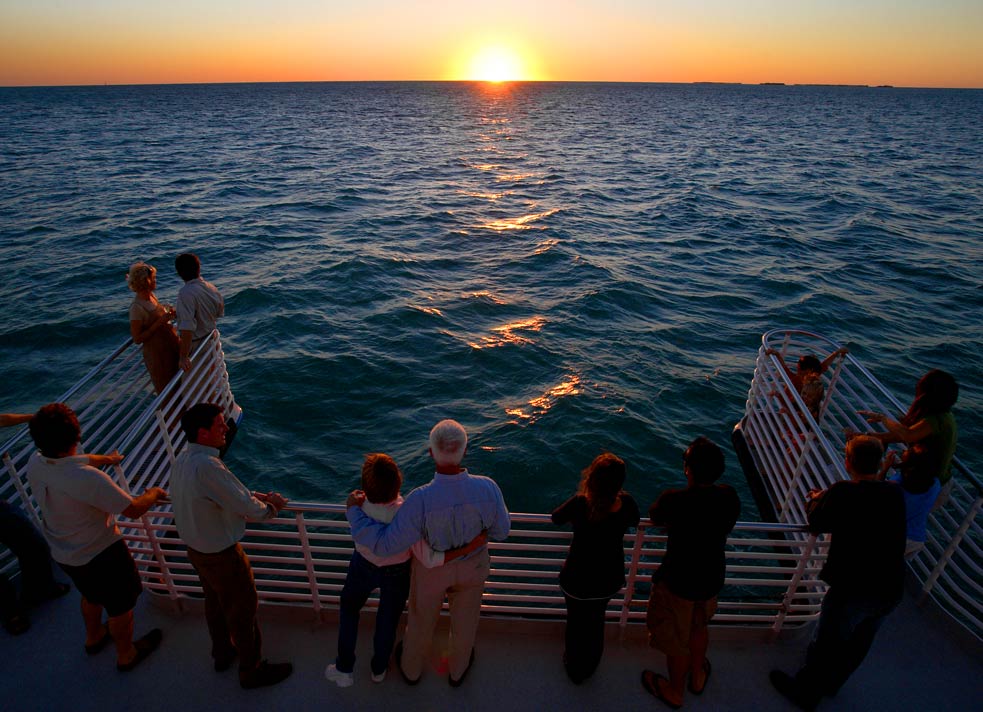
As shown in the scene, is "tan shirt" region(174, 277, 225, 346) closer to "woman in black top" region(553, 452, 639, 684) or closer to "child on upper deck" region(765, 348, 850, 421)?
"woman in black top" region(553, 452, 639, 684)

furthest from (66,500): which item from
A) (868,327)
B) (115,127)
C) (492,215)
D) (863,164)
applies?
(115,127)

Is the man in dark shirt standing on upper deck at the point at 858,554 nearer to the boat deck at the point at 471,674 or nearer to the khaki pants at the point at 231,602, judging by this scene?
the boat deck at the point at 471,674

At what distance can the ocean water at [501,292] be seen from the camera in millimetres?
10969

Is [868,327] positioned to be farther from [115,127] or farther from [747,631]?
[115,127]

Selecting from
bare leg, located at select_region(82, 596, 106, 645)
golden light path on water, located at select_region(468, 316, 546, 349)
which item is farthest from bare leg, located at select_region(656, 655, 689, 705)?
golden light path on water, located at select_region(468, 316, 546, 349)

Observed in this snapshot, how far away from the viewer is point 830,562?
145 inches

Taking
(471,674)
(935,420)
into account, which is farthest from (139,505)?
(935,420)

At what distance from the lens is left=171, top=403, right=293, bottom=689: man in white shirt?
3.43 m

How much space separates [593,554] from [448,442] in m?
1.32

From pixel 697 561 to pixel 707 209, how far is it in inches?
1130

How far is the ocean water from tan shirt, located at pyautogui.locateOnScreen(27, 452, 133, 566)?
5.45 m

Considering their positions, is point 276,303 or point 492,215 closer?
point 276,303

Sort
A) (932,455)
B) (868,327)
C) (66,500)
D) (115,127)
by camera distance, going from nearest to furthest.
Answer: (66,500) < (932,455) < (868,327) < (115,127)

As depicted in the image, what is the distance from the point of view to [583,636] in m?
4.08
